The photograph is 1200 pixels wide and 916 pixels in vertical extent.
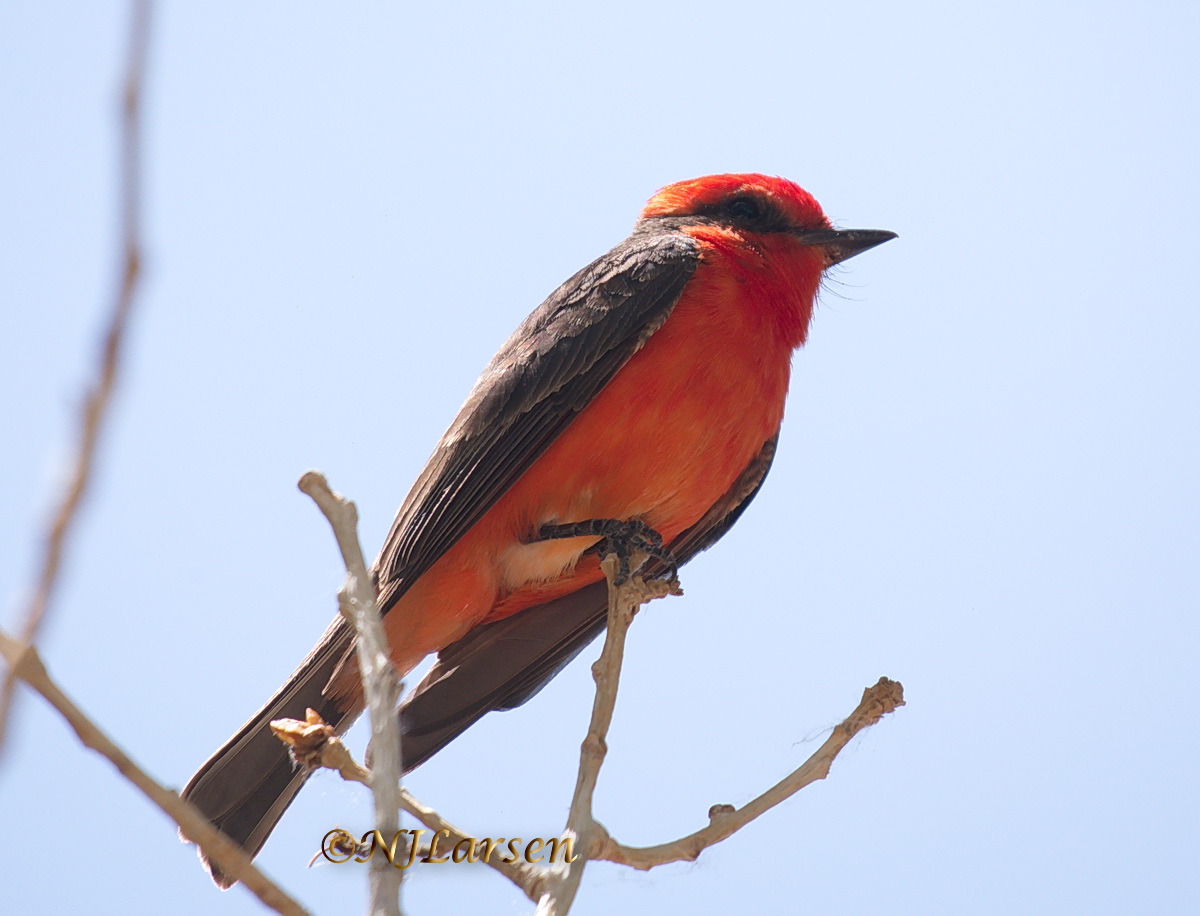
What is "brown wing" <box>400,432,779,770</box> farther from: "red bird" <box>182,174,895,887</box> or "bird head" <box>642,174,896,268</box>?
"bird head" <box>642,174,896,268</box>

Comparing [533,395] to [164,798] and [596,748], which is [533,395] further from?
[164,798]

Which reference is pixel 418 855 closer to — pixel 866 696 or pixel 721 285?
pixel 866 696

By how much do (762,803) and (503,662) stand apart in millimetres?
2361

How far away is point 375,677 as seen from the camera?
1874 mm

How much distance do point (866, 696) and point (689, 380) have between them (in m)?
1.87

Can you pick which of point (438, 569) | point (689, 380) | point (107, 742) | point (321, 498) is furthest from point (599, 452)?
point (107, 742)

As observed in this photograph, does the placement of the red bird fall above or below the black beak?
below

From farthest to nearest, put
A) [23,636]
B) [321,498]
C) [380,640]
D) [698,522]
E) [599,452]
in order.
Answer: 1. [698,522]
2. [599,452]
3. [321,498]
4. [380,640]
5. [23,636]

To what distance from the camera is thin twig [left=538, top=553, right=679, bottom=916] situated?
7.30 feet

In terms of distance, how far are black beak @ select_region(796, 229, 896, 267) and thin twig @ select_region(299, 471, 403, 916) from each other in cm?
387

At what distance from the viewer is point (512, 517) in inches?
188

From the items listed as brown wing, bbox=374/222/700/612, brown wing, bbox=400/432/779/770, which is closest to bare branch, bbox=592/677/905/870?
brown wing, bbox=374/222/700/612

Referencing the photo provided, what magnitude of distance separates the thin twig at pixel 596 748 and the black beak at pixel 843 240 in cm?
232

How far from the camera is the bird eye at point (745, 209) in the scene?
566 cm
